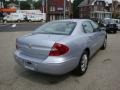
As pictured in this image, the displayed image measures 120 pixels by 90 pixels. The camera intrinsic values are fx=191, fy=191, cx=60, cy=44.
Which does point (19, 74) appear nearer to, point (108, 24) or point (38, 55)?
point (38, 55)

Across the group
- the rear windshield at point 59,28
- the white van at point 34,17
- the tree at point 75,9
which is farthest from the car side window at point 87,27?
the tree at point 75,9

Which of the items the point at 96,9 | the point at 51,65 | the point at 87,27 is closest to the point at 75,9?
the point at 96,9

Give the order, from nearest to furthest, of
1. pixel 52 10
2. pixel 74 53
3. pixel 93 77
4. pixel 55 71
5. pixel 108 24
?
pixel 55 71 → pixel 74 53 → pixel 93 77 → pixel 108 24 → pixel 52 10

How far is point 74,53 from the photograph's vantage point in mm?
4637

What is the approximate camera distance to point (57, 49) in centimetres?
432

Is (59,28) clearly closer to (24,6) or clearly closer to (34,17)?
(34,17)

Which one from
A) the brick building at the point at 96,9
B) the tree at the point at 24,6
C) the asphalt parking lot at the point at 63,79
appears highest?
the tree at the point at 24,6

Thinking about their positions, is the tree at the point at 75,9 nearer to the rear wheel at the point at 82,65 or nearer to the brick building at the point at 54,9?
the brick building at the point at 54,9

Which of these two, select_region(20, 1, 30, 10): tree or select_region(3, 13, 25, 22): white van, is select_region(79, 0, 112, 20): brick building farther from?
select_region(20, 1, 30, 10): tree

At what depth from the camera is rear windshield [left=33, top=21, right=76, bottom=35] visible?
17.0ft

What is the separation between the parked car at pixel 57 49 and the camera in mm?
4312

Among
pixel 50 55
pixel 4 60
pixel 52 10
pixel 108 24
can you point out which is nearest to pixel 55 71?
pixel 50 55

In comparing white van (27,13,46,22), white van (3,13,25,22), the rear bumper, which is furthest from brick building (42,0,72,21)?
the rear bumper

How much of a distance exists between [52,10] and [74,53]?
5772 centimetres
